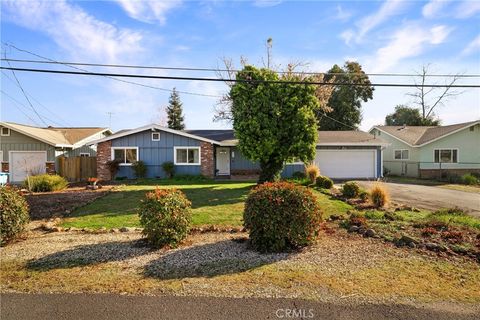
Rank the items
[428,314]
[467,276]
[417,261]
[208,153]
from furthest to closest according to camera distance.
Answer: [208,153]
[417,261]
[467,276]
[428,314]

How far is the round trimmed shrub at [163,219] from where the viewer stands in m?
6.47

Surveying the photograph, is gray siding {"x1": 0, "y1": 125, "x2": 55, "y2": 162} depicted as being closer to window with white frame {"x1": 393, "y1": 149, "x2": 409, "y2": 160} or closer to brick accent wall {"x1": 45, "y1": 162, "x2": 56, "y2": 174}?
brick accent wall {"x1": 45, "y1": 162, "x2": 56, "y2": 174}

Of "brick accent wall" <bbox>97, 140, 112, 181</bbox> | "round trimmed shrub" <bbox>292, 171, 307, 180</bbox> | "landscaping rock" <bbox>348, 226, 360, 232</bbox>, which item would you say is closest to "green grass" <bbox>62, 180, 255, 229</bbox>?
"landscaping rock" <bbox>348, 226, 360, 232</bbox>

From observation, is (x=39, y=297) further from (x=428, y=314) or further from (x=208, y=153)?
(x=208, y=153)

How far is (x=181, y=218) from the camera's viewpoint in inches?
265

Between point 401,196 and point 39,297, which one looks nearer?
point 39,297

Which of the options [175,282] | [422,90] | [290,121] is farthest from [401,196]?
[422,90]

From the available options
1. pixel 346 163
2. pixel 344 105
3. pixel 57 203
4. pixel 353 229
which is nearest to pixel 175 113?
pixel 344 105

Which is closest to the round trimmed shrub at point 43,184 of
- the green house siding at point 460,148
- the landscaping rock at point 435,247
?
the landscaping rock at point 435,247

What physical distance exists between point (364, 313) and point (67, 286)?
410 centimetres

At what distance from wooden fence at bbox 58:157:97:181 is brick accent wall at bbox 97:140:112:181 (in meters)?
1.31

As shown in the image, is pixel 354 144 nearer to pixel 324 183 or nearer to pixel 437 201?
pixel 324 183

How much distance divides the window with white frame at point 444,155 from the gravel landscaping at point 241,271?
23.9m

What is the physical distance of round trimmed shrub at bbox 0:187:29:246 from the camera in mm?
6762
